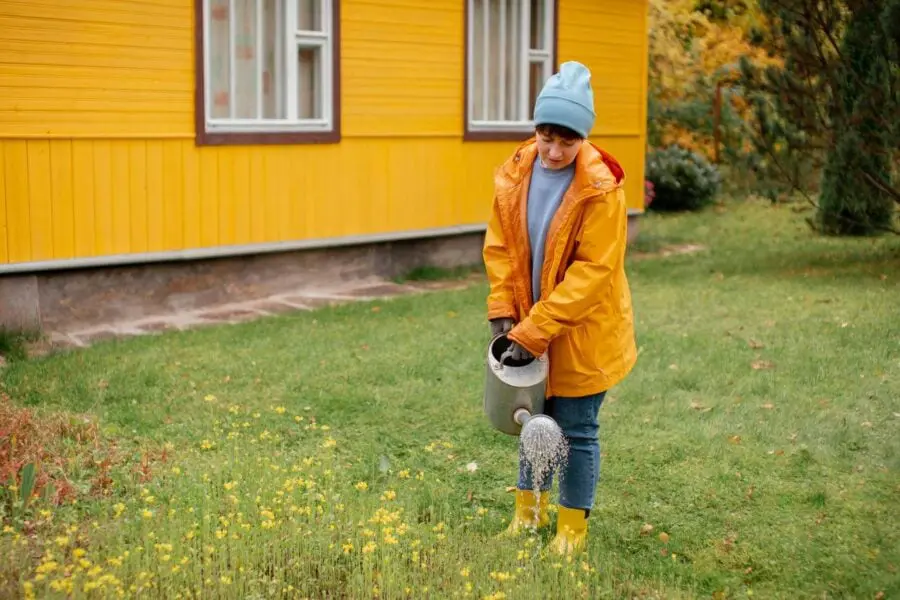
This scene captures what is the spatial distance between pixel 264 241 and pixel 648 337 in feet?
12.2

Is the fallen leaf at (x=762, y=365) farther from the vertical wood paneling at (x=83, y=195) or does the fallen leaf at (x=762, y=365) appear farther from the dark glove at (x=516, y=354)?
the vertical wood paneling at (x=83, y=195)

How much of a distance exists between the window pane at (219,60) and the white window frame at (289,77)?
0.13 feet

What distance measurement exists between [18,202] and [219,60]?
2259 millimetres

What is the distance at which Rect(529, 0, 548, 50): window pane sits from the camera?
43.9 feet

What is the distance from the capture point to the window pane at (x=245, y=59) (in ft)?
35.2

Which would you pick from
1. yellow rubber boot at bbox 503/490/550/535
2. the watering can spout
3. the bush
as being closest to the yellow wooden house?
the bush

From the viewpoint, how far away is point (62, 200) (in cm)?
951

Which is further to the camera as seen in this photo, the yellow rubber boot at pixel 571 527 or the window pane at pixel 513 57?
the window pane at pixel 513 57

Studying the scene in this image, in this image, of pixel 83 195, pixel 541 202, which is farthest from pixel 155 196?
pixel 541 202

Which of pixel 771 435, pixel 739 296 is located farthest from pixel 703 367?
pixel 739 296

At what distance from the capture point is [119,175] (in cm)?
988

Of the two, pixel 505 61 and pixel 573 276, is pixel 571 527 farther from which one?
pixel 505 61

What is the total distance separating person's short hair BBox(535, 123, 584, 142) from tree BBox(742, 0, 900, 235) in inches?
298

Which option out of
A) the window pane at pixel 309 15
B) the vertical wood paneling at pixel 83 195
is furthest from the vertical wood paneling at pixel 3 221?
the window pane at pixel 309 15
